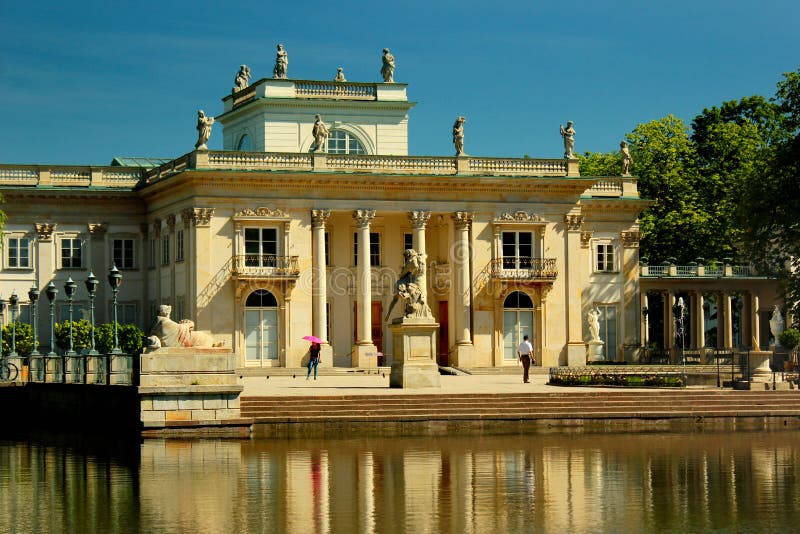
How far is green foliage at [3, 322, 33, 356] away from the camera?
199 feet

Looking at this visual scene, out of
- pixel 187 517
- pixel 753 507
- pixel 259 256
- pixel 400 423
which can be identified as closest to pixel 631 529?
pixel 753 507

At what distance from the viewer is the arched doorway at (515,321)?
2532 inches

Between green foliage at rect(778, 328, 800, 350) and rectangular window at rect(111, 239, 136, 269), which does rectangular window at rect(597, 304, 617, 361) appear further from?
rectangular window at rect(111, 239, 136, 269)

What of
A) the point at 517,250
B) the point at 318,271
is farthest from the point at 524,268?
the point at 318,271

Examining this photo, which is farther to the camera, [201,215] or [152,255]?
[152,255]

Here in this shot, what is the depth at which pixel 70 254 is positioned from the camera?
65.3 metres

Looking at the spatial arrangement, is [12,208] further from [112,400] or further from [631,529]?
[631,529]

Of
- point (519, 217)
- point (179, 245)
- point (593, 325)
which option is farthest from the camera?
point (593, 325)

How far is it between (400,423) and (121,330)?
26.6m

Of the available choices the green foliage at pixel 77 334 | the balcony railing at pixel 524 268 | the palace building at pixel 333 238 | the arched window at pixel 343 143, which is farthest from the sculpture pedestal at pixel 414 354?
the arched window at pixel 343 143

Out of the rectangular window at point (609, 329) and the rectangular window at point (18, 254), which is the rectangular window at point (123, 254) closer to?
the rectangular window at point (18, 254)

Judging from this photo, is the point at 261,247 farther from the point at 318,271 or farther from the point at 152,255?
the point at 152,255

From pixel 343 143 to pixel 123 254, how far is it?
36.3ft

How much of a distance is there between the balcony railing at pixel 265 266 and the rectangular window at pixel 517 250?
9.30m
